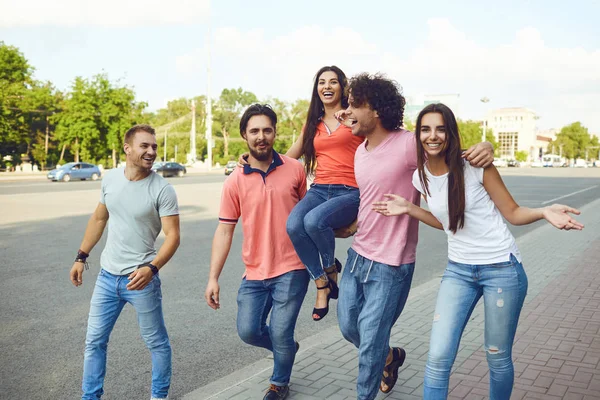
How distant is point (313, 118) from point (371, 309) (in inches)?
58.7

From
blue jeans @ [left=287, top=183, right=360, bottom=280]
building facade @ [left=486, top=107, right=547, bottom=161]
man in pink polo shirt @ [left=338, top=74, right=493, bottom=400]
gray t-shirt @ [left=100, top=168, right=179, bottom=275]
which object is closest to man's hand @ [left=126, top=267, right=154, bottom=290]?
gray t-shirt @ [left=100, top=168, right=179, bottom=275]

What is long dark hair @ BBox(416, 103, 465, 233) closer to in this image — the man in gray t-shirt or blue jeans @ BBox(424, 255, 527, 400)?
blue jeans @ BBox(424, 255, 527, 400)

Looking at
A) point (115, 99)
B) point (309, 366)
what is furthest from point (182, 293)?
point (115, 99)

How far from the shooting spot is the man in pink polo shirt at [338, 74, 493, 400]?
345 centimetres

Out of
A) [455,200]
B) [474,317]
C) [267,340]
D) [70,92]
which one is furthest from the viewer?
[70,92]

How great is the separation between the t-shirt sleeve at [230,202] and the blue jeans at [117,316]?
630mm

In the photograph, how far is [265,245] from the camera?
3.78 m

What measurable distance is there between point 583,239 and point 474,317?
7172 mm

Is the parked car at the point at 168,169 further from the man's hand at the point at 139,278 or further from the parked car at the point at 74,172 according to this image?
the man's hand at the point at 139,278

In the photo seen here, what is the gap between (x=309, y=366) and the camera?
15.0 ft

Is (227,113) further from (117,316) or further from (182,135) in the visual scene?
(117,316)

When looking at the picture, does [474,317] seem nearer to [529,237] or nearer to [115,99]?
[529,237]

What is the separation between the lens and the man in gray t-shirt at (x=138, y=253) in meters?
3.71

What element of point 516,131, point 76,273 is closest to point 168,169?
point 76,273
